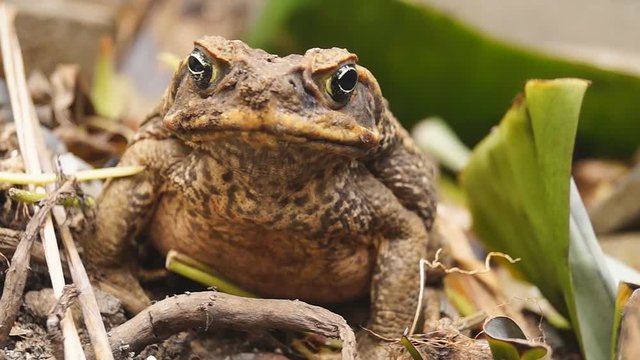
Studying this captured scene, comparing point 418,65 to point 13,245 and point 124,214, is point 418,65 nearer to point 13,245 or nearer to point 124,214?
point 124,214

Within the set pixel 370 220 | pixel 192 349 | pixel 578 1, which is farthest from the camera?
pixel 578 1

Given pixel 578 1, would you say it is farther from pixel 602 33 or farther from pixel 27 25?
pixel 27 25

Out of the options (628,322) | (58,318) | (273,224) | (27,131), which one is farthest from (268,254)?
(628,322)

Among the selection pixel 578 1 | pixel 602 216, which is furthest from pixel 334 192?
pixel 578 1

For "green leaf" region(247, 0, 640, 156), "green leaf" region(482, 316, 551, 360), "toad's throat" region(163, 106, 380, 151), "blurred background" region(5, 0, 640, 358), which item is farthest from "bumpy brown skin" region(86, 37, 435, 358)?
"green leaf" region(247, 0, 640, 156)

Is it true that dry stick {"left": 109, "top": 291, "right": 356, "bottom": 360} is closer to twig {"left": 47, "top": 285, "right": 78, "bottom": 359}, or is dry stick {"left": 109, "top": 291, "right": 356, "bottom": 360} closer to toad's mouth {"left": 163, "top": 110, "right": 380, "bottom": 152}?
twig {"left": 47, "top": 285, "right": 78, "bottom": 359}

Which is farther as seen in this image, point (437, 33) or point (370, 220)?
point (437, 33)

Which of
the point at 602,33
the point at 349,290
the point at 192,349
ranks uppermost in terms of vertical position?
the point at 602,33
